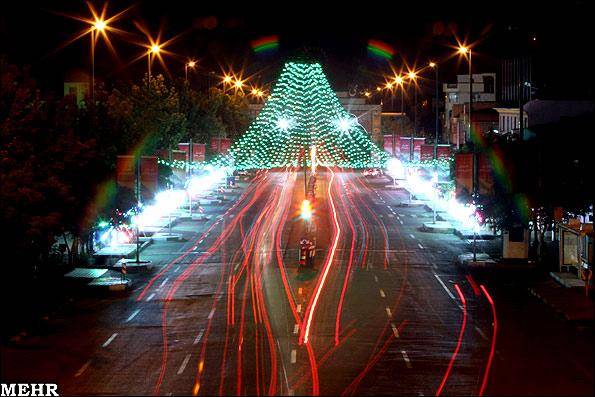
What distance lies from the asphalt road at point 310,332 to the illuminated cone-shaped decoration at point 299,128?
50.1m

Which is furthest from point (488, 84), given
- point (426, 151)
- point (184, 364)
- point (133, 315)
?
point (184, 364)

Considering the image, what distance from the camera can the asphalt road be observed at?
25.4 m

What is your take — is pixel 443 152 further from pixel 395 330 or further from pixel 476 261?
pixel 395 330

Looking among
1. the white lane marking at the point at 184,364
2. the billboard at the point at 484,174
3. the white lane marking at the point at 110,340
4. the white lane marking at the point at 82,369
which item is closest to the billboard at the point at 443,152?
the billboard at the point at 484,174

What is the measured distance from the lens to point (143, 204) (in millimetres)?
51156

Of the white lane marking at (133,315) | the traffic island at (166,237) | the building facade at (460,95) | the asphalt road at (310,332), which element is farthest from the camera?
the building facade at (460,95)

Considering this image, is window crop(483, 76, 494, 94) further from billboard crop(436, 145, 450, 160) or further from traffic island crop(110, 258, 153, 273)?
traffic island crop(110, 258, 153, 273)

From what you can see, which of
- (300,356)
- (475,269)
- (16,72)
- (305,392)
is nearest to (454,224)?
(475,269)

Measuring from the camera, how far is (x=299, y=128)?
354 ft

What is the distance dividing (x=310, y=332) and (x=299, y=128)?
3019 inches

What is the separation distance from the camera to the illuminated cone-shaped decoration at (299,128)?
10400 cm

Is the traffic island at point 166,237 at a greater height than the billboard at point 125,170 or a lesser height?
lesser

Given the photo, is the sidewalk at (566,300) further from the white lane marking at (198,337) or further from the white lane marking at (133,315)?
the white lane marking at (133,315)

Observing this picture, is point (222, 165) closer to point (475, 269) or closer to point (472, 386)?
point (475, 269)
